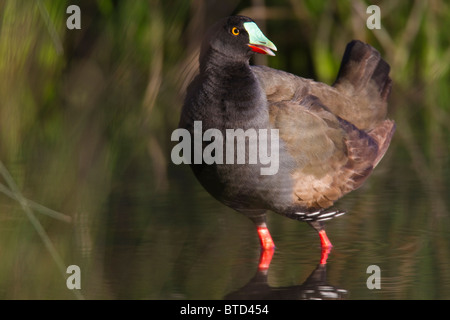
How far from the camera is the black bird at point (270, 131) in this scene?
448 centimetres

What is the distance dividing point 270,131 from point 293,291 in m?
0.90

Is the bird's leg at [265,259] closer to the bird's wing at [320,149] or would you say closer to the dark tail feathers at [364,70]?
the bird's wing at [320,149]

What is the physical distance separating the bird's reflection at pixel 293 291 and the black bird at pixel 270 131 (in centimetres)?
50

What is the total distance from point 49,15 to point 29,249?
133 centimetres

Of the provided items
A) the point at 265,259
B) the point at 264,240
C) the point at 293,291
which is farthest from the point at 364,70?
the point at 293,291

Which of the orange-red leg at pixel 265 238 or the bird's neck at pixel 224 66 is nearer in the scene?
the bird's neck at pixel 224 66

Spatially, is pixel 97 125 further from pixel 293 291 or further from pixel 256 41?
pixel 256 41

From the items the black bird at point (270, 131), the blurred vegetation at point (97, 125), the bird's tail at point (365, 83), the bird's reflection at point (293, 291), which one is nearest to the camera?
the blurred vegetation at point (97, 125)

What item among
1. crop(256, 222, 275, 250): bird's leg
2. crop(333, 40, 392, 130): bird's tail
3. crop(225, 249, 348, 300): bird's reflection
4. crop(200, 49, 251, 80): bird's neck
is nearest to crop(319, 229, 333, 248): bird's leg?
crop(256, 222, 275, 250): bird's leg

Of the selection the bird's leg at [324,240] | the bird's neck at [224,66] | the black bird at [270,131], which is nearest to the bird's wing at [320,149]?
the black bird at [270,131]

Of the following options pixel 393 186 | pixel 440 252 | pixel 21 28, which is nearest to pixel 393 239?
pixel 440 252

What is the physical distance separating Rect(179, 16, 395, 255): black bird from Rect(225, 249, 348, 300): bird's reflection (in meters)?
0.50

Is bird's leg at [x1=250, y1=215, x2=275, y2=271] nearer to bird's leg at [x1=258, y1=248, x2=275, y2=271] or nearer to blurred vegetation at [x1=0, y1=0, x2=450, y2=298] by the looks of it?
bird's leg at [x1=258, y1=248, x2=275, y2=271]

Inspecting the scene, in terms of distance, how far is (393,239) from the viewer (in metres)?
4.87
